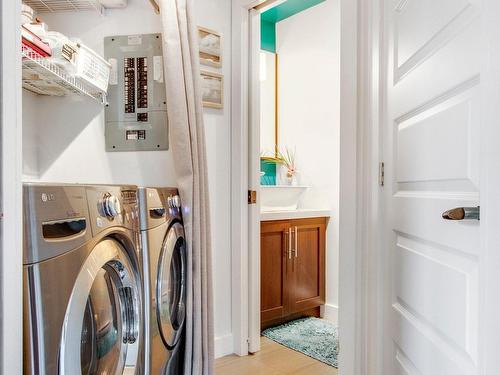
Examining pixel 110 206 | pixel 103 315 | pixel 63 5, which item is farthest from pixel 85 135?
pixel 103 315

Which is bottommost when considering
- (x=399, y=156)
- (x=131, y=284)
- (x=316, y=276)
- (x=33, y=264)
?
(x=316, y=276)

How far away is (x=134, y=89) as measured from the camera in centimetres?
209

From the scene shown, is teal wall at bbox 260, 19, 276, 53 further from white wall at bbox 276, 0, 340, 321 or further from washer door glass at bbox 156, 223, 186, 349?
washer door glass at bbox 156, 223, 186, 349

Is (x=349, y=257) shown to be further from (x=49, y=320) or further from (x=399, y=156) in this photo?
(x=49, y=320)

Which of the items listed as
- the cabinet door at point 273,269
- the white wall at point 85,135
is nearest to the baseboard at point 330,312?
the cabinet door at point 273,269

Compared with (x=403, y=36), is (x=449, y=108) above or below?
below

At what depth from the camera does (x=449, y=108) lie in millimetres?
887

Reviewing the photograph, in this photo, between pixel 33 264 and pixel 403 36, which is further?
pixel 403 36

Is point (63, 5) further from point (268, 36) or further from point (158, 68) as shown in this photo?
point (268, 36)

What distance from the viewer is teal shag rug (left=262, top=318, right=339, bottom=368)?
2.34 m

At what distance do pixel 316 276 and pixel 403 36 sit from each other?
220 centimetres

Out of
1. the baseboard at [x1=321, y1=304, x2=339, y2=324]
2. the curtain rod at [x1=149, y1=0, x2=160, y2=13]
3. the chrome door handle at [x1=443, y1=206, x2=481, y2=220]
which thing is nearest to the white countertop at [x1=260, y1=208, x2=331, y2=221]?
the baseboard at [x1=321, y1=304, x2=339, y2=324]

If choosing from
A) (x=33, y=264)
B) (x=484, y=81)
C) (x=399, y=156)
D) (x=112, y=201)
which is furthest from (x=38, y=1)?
(x=484, y=81)

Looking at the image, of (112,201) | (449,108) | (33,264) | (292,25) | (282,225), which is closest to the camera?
(33,264)
